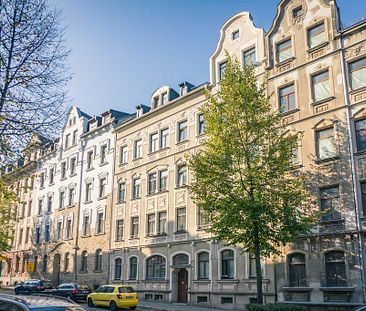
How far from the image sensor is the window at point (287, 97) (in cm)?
2430

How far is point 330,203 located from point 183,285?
40.0ft

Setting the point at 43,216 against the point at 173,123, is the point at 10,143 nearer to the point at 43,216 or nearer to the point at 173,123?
A: the point at 173,123

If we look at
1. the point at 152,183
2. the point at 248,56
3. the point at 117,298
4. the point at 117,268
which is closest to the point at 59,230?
the point at 117,268

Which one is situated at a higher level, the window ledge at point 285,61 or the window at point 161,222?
the window ledge at point 285,61

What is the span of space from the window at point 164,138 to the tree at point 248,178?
36.5ft

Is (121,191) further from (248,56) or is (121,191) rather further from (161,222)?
(248,56)

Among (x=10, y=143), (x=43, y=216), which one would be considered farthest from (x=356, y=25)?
(x=43, y=216)

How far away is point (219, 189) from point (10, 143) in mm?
9553

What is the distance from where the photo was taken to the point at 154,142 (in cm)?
3391

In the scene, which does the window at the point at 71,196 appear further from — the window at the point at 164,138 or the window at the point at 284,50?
the window at the point at 284,50

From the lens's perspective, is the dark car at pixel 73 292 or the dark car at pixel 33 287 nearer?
the dark car at pixel 73 292

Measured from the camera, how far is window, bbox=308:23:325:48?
23.7 m

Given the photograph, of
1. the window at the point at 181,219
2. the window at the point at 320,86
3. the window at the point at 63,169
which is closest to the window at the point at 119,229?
the window at the point at 181,219

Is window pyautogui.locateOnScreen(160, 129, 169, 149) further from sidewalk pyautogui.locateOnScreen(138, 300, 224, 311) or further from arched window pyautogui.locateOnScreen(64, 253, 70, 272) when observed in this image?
arched window pyautogui.locateOnScreen(64, 253, 70, 272)
